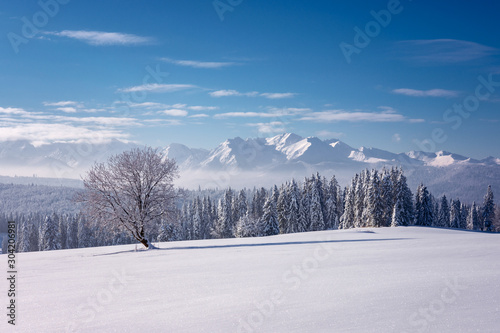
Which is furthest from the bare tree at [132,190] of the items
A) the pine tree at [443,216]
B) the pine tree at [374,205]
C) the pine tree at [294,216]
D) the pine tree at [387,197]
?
the pine tree at [443,216]

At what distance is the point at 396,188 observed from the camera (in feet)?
222

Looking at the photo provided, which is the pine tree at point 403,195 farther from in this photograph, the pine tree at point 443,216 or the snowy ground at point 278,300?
the snowy ground at point 278,300

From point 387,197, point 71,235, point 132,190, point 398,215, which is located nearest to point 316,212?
point 387,197

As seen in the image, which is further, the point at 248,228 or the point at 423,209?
the point at 248,228

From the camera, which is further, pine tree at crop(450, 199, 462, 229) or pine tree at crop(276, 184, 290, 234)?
pine tree at crop(450, 199, 462, 229)

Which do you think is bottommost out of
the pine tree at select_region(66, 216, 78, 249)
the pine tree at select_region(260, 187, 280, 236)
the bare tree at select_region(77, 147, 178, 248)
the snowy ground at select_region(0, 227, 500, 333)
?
the pine tree at select_region(66, 216, 78, 249)

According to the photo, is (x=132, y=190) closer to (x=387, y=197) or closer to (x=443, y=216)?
(x=387, y=197)

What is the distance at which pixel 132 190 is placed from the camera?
2705 cm

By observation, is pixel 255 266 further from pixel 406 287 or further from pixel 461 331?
pixel 461 331

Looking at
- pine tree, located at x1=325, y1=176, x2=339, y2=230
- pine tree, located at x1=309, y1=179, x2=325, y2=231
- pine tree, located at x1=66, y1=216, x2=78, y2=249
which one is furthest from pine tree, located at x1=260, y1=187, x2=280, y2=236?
pine tree, located at x1=66, y1=216, x2=78, y2=249

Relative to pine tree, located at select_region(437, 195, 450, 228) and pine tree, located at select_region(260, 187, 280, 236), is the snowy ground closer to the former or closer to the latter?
pine tree, located at select_region(260, 187, 280, 236)

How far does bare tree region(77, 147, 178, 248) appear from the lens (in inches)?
1024

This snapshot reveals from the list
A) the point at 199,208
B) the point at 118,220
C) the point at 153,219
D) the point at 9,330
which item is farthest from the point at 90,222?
the point at 199,208

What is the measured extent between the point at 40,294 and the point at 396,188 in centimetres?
7004
